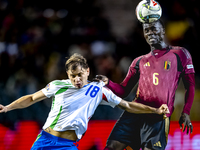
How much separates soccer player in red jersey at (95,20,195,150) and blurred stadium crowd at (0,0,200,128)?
40 centimetres

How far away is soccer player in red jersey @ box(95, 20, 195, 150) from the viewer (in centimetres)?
416

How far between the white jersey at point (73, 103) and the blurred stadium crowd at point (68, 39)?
1.17 meters

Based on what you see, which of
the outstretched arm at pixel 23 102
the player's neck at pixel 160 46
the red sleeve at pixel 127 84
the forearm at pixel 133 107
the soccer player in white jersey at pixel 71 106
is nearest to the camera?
the soccer player in white jersey at pixel 71 106

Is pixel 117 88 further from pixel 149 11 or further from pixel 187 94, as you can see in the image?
pixel 149 11

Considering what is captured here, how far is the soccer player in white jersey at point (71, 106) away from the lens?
348cm

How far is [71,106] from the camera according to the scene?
3617 mm

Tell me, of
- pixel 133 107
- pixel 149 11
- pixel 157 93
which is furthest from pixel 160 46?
pixel 133 107

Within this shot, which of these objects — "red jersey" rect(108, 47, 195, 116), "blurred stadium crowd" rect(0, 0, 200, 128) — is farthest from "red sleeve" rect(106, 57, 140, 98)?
"blurred stadium crowd" rect(0, 0, 200, 128)

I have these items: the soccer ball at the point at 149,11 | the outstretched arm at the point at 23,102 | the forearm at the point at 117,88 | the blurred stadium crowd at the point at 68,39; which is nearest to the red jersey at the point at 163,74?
the forearm at the point at 117,88

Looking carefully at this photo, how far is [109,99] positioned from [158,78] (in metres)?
0.94

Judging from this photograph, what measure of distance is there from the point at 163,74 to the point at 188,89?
476 millimetres

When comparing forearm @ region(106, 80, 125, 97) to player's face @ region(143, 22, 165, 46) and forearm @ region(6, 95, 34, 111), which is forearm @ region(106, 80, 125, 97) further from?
forearm @ region(6, 95, 34, 111)

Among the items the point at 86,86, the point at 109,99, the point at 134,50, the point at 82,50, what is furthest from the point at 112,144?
the point at 82,50

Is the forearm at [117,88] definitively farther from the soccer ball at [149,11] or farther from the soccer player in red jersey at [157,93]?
the soccer ball at [149,11]
